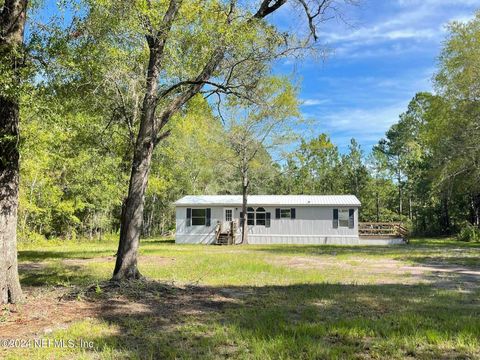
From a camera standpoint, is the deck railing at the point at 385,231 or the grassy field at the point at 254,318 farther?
the deck railing at the point at 385,231

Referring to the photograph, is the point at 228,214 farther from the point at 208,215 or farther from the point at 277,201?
the point at 277,201

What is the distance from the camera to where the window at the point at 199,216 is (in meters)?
27.0

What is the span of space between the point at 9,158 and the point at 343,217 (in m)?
22.7

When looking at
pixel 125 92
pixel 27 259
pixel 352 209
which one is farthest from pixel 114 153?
pixel 352 209

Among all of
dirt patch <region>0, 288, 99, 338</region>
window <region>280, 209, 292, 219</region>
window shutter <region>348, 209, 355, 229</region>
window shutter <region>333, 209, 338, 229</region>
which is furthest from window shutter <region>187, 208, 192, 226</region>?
dirt patch <region>0, 288, 99, 338</region>

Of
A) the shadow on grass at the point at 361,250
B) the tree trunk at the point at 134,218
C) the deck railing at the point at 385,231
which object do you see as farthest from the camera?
the deck railing at the point at 385,231

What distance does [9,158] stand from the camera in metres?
6.16

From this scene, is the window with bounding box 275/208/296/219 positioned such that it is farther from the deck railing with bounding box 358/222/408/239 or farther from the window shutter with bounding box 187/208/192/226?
the window shutter with bounding box 187/208/192/226

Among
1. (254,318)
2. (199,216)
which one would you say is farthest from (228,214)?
(254,318)

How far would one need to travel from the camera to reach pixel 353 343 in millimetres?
4324

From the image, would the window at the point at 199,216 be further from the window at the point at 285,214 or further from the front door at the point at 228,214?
the window at the point at 285,214

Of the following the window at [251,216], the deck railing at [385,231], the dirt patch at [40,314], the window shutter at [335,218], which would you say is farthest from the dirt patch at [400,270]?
the deck railing at [385,231]

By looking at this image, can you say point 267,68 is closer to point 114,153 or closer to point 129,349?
point 129,349

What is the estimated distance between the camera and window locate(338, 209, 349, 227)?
2636 centimetres
